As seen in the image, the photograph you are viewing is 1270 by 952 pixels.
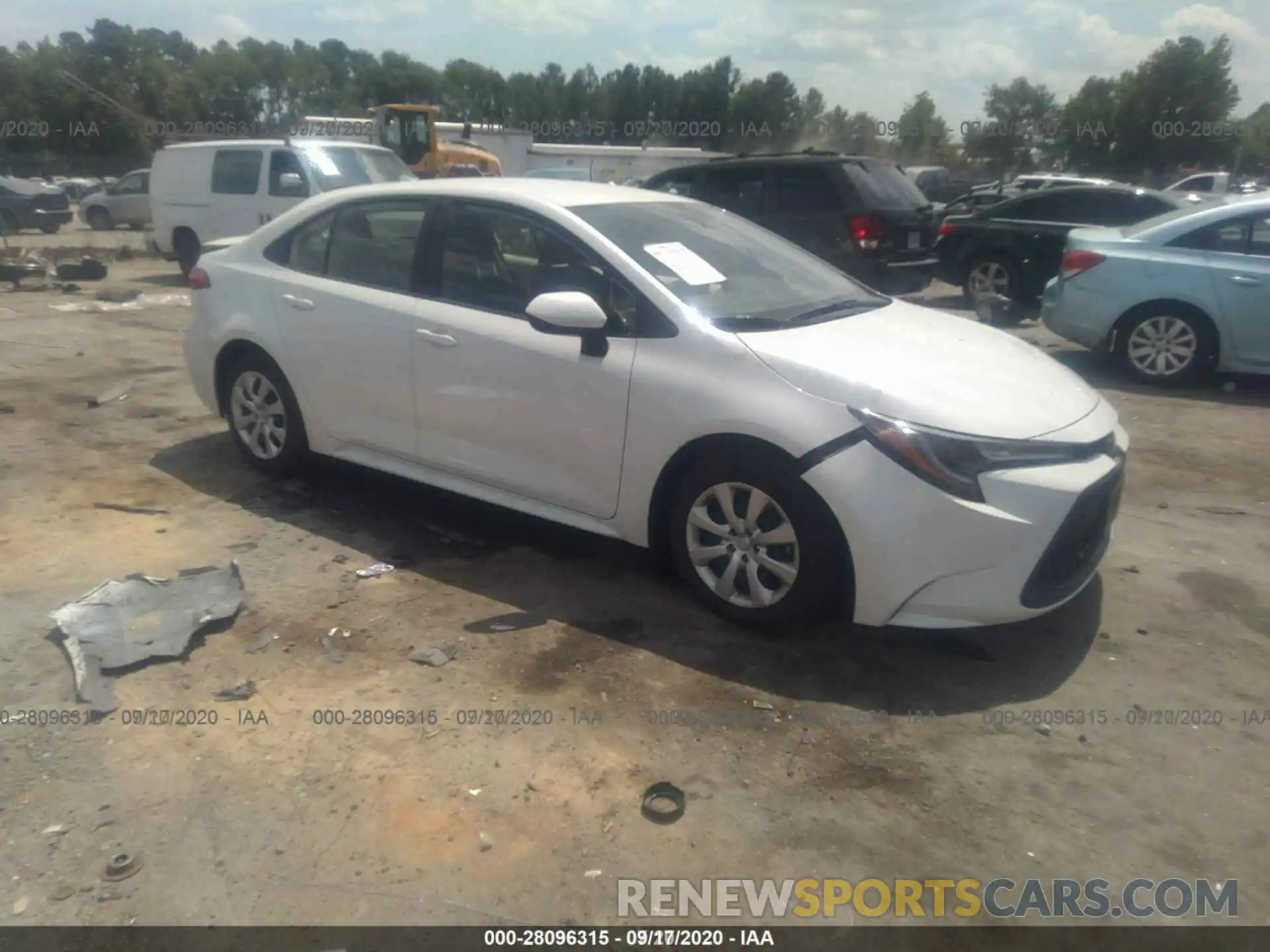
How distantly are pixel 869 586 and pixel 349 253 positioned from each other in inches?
121

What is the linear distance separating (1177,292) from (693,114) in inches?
1696

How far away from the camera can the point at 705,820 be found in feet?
9.46

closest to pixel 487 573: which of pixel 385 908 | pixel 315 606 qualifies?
pixel 315 606

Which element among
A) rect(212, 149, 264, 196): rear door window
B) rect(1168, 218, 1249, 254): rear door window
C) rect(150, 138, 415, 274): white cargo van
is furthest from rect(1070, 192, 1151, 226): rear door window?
rect(212, 149, 264, 196): rear door window

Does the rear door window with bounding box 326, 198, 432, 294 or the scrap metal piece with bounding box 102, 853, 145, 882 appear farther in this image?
the rear door window with bounding box 326, 198, 432, 294

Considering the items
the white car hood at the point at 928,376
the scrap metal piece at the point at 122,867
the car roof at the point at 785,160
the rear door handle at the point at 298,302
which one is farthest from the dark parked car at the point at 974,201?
the scrap metal piece at the point at 122,867

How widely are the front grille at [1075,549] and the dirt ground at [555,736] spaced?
332 millimetres

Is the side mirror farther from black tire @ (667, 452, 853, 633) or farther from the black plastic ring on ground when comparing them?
the black plastic ring on ground

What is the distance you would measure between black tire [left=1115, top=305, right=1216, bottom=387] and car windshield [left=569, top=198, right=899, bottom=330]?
449 cm

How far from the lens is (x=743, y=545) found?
3.79 metres

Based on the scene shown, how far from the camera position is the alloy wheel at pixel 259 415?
529 cm

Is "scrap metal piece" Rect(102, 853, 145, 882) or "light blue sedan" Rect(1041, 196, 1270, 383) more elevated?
"light blue sedan" Rect(1041, 196, 1270, 383)

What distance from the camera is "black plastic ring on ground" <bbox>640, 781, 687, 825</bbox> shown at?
9.48ft

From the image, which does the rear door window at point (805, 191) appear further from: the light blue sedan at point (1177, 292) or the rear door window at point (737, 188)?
the light blue sedan at point (1177, 292)
